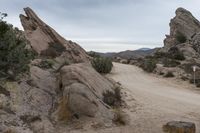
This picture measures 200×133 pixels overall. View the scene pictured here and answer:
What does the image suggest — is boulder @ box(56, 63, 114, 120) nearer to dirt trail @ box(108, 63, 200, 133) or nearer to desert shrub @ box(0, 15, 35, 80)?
dirt trail @ box(108, 63, 200, 133)

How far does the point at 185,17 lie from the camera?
229 ft

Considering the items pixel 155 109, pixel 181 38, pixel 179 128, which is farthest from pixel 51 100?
pixel 181 38

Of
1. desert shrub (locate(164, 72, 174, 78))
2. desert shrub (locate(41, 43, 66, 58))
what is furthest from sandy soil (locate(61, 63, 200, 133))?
desert shrub (locate(164, 72, 174, 78))

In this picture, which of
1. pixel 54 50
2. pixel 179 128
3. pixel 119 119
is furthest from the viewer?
pixel 54 50

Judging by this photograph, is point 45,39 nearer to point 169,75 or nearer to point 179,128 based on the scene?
point 169,75

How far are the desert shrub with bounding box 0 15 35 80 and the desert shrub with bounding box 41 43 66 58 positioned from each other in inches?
416

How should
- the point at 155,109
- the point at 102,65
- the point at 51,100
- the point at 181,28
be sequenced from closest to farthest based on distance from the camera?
the point at 51,100, the point at 155,109, the point at 102,65, the point at 181,28

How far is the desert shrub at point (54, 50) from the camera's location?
27.5m

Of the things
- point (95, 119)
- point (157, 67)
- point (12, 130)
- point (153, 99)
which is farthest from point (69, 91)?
point (157, 67)

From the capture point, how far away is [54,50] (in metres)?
28.4

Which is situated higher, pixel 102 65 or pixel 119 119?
pixel 102 65

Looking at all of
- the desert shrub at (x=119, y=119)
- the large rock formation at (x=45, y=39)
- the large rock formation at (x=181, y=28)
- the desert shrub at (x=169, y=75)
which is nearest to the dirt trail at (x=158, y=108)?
the desert shrub at (x=119, y=119)

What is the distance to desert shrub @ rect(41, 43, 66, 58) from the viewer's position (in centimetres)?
2752

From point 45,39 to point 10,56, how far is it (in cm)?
1465
